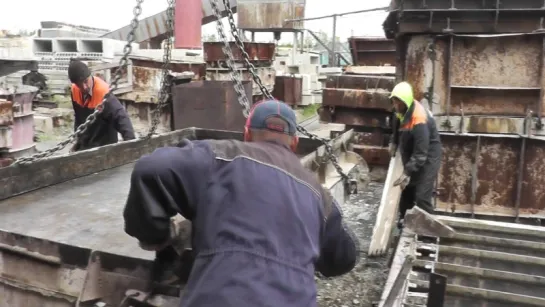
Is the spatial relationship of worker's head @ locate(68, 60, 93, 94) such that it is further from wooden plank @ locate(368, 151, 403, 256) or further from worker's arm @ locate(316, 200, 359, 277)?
worker's arm @ locate(316, 200, 359, 277)

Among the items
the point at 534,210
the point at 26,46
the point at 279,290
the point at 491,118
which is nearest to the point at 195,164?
the point at 279,290

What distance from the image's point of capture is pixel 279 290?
163 centimetres

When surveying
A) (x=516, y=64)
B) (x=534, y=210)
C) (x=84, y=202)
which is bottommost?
(x=534, y=210)

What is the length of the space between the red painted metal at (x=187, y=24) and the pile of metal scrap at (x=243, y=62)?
218 cm

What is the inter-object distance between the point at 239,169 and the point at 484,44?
4.49m

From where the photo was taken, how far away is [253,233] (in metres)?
1.64

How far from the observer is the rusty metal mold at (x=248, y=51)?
460 inches

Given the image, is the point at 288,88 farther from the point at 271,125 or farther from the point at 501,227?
the point at 271,125

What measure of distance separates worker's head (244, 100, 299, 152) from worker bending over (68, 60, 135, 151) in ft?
10.2

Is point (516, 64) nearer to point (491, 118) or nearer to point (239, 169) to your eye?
point (491, 118)

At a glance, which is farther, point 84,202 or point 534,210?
point 534,210

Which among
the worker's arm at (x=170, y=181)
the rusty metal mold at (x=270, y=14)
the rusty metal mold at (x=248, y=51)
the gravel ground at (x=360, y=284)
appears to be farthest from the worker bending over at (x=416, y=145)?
the rusty metal mold at (x=270, y=14)

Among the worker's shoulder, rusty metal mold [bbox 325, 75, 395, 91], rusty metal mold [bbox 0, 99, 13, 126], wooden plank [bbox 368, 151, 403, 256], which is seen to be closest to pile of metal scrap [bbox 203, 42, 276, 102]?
rusty metal mold [bbox 325, 75, 395, 91]

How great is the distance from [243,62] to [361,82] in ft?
14.2
